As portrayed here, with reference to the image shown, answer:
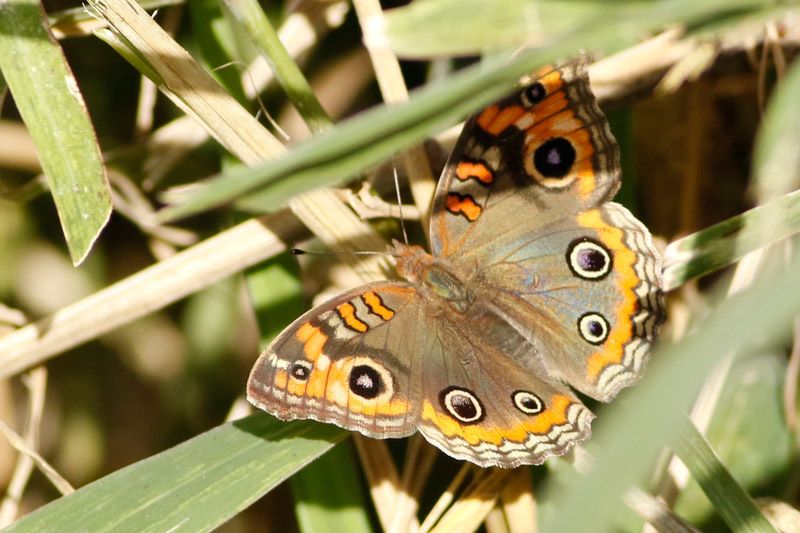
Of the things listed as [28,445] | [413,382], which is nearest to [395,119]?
[413,382]

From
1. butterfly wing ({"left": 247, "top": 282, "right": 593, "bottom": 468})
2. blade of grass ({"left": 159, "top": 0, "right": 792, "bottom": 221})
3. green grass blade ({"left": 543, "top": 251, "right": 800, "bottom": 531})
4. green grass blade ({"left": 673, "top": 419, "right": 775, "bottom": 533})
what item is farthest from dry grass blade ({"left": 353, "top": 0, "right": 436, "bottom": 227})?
green grass blade ({"left": 543, "top": 251, "right": 800, "bottom": 531})

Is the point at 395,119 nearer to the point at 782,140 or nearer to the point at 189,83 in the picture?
the point at 782,140

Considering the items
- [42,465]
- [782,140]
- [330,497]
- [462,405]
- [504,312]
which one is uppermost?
[504,312]

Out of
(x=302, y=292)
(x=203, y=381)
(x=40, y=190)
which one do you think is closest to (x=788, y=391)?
(x=302, y=292)

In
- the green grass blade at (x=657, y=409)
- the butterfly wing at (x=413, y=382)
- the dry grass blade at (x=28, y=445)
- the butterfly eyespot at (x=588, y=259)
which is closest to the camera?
the green grass blade at (x=657, y=409)

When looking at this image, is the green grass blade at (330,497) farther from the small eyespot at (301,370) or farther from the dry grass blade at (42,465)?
the dry grass blade at (42,465)

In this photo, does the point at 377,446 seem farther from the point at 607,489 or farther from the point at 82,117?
the point at 607,489

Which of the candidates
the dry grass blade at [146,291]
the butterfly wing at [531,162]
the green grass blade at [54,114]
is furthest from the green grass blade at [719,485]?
the green grass blade at [54,114]
